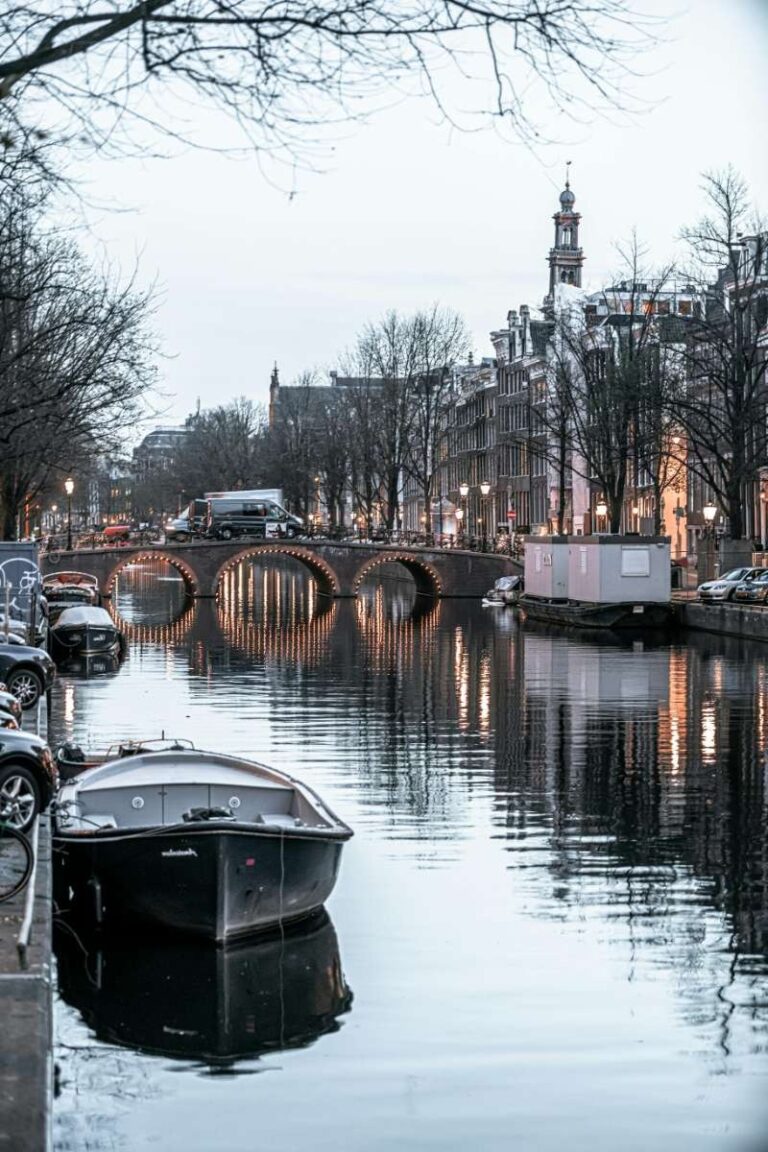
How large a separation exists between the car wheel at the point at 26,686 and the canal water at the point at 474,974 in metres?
1.59

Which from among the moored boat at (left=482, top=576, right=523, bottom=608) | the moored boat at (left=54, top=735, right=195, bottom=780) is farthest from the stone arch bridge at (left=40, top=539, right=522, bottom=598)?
the moored boat at (left=54, top=735, right=195, bottom=780)

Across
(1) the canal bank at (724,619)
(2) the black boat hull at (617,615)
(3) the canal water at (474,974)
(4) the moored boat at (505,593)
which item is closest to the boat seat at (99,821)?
(3) the canal water at (474,974)

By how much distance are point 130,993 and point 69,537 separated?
81163 mm

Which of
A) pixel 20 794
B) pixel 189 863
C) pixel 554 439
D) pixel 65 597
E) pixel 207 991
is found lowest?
pixel 207 991

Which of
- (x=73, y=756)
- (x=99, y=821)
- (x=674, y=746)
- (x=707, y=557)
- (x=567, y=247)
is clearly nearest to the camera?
(x=99, y=821)

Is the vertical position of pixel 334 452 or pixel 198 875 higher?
pixel 334 452

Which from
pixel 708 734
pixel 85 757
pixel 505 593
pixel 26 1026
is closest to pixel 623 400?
pixel 505 593

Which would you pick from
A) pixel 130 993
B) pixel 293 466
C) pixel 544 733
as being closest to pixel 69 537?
pixel 293 466

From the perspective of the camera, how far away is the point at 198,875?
1917 centimetres

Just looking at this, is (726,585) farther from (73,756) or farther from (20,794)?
(20,794)

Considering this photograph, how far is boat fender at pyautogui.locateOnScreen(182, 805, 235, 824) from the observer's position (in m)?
19.5

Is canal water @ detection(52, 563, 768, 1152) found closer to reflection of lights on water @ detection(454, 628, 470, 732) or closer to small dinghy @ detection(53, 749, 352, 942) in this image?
small dinghy @ detection(53, 749, 352, 942)

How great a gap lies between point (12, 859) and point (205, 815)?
6.73ft

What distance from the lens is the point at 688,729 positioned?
3959cm
